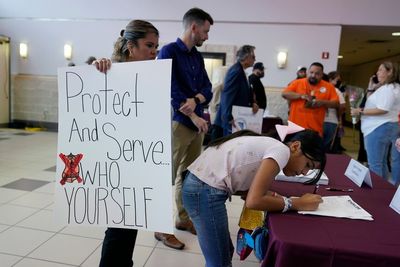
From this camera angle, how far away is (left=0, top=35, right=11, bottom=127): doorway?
6.63 m

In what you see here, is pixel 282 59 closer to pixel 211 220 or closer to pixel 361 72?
pixel 211 220

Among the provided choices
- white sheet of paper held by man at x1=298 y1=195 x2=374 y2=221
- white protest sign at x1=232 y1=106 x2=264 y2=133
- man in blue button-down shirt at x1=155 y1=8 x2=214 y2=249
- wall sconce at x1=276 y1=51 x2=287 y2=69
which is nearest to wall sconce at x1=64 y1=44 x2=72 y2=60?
wall sconce at x1=276 y1=51 x2=287 y2=69

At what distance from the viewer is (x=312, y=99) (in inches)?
119

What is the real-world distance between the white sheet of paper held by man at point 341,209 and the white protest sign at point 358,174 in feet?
0.82

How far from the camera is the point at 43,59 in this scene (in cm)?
664

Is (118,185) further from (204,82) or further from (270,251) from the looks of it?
(204,82)

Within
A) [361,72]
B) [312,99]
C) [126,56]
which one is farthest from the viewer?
[361,72]

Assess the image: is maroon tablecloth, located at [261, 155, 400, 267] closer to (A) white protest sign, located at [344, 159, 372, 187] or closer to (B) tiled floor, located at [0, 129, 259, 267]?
(A) white protest sign, located at [344, 159, 372, 187]

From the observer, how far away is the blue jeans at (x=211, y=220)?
3.84ft

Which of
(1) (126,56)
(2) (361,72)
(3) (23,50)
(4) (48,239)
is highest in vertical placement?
(2) (361,72)

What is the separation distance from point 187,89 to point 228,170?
0.92 meters

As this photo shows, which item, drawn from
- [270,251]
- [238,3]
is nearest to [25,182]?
[270,251]

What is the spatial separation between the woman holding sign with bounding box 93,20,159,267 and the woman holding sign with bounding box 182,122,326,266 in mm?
307

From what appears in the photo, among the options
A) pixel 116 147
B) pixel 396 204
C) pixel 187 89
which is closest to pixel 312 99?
pixel 187 89
